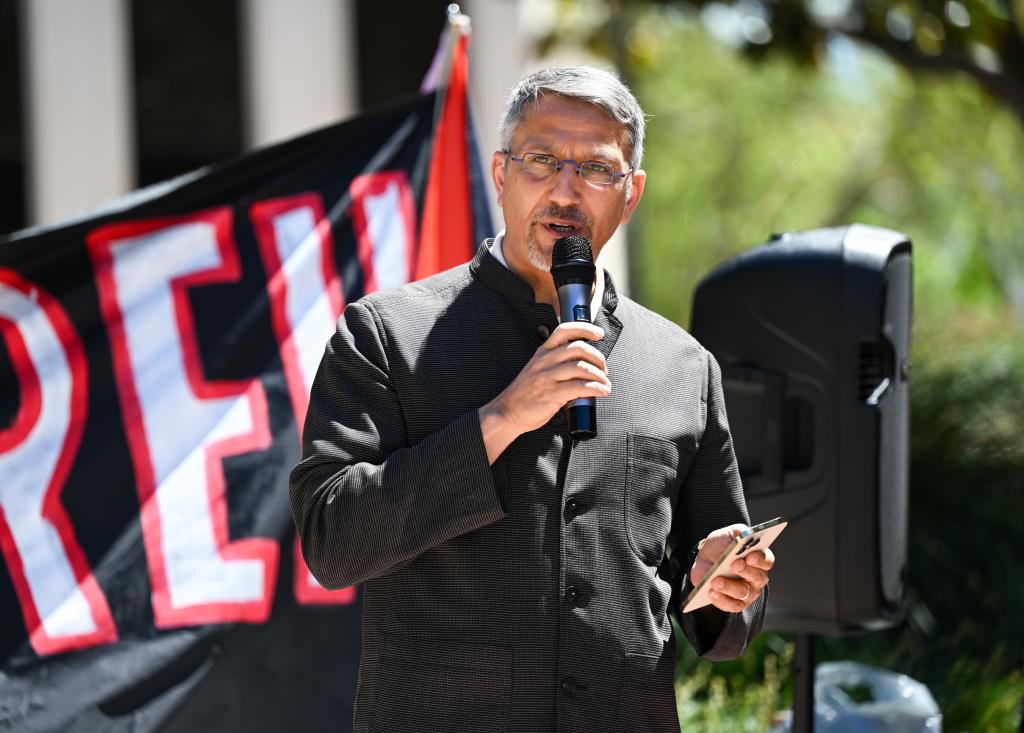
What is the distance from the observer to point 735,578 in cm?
208

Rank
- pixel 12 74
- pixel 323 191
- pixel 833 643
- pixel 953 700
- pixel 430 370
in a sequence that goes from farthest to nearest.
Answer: pixel 12 74, pixel 833 643, pixel 953 700, pixel 323 191, pixel 430 370

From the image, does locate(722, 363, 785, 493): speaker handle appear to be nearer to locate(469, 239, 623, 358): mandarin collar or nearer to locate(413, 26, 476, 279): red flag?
locate(413, 26, 476, 279): red flag

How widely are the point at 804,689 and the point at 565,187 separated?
180cm

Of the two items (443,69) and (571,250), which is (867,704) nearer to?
(443,69)

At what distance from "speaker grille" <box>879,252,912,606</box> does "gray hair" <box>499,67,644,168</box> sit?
142 cm

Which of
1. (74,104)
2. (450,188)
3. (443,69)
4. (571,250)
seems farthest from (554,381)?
(74,104)

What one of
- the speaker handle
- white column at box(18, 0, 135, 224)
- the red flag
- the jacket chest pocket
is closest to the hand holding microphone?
the jacket chest pocket

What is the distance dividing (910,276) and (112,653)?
227cm

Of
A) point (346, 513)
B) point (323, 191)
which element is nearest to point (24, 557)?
point (323, 191)

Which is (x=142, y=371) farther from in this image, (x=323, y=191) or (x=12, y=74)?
(x=12, y=74)

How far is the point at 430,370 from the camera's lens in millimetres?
2104

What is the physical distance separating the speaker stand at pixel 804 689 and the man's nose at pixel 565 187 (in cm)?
177

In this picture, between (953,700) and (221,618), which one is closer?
(221,618)

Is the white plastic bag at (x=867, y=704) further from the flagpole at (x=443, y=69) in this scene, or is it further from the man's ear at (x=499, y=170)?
the man's ear at (x=499, y=170)
